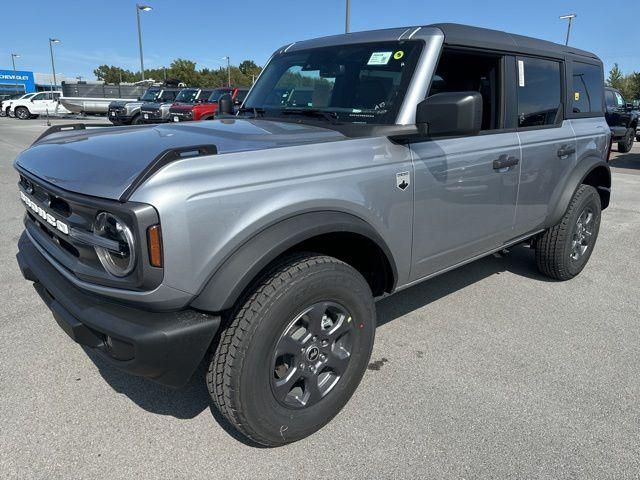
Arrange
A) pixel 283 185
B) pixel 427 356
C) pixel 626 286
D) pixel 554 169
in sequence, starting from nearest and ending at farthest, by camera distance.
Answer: pixel 283 185 < pixel 427 356 < pixel 554 169 < pixel 626 286

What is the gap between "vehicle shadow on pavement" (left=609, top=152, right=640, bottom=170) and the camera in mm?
12914

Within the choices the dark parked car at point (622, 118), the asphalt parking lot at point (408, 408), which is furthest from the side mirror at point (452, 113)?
the dark parked car at point (622, 118)

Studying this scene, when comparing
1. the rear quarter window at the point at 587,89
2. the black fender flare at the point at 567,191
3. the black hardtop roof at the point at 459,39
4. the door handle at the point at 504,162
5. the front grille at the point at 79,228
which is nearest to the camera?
the front grille at the point at 79,228

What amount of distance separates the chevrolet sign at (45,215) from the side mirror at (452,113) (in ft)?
5.75

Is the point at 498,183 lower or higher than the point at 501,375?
higher

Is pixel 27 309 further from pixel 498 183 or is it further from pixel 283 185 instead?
pixel 498 183

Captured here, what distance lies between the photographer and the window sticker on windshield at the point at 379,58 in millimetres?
2885

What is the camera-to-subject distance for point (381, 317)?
11.9 feet

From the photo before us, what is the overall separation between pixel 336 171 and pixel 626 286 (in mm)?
3446

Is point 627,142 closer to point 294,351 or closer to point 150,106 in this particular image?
point 150,106

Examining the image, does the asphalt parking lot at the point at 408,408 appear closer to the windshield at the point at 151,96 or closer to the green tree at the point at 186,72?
the windshield at the point at 151,96

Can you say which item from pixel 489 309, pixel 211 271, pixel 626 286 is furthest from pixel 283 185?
pixel 626 286

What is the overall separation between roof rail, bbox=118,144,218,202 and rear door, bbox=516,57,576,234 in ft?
7.79

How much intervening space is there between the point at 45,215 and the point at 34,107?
35333 millimetres
